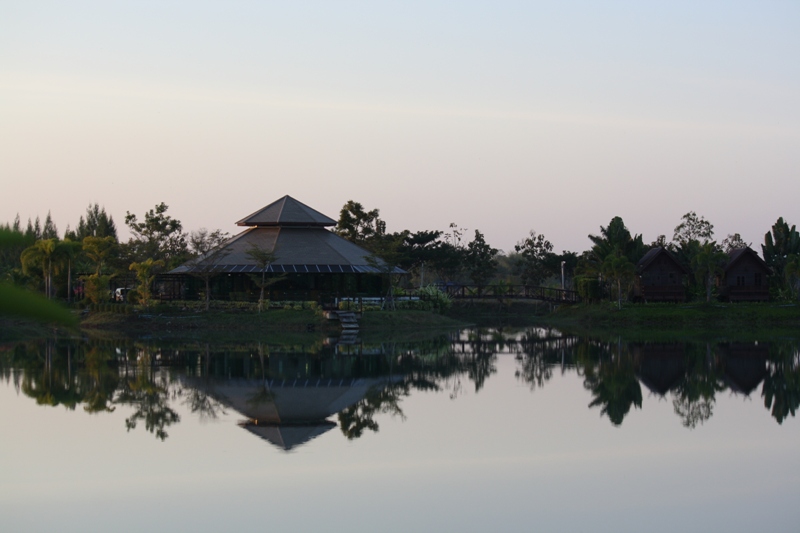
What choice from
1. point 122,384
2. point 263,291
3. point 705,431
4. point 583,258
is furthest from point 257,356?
point 583,258

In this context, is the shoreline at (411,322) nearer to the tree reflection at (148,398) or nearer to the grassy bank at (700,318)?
the grassy bank at (700,318)

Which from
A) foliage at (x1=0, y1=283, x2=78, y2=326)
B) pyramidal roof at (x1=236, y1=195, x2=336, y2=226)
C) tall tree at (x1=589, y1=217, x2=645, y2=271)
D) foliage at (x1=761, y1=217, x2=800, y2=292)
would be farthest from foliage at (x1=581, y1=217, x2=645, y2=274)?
foliage at (x1=0, y1=283, x2=78, y2=326)

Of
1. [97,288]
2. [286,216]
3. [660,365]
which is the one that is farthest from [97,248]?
[660,365]

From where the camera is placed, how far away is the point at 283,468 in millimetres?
14102

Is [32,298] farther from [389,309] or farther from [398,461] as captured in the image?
[389,309]

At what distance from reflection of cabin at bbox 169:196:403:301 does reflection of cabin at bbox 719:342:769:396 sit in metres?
18.7

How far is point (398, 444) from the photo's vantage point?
16.1 m

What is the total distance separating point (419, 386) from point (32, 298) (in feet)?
66.8

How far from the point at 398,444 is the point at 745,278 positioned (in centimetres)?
3825

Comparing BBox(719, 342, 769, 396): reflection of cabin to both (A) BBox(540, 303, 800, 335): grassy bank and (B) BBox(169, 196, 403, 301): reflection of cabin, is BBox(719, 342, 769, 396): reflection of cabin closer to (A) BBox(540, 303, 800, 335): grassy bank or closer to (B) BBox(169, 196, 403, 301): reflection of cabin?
(A) BBox(540, 303, 800, 335): grassy bank

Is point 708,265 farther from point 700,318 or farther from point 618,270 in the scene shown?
point 618,270

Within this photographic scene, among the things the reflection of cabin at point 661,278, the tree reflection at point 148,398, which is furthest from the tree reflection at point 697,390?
the reflection of cabin at point 661,278

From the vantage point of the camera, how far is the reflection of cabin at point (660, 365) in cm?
2405

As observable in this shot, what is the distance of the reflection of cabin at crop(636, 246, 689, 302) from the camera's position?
49781 mm
